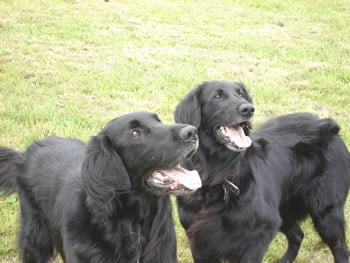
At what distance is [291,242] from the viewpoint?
436 cm

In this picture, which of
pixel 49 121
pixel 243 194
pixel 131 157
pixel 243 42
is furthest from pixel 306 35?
pixel 131 157

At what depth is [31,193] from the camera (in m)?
3.53

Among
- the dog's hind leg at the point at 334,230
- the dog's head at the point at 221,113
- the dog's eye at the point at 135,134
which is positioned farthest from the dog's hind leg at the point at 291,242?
the dog's eye at the point at 135,134

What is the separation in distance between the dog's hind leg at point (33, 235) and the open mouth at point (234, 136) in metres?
1.59

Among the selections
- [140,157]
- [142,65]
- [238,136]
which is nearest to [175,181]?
[140,157]

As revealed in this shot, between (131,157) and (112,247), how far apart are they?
0.60 metres

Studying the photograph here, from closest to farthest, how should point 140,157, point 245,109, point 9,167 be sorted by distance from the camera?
point 140,157
point 245,109
point 9,167

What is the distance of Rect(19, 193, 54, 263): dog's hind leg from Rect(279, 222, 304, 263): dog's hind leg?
88.2 inches

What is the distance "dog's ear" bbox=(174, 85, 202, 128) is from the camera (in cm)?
364

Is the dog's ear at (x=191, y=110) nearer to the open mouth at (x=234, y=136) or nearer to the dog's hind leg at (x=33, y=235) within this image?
the open mouth at (x=234, y=136)

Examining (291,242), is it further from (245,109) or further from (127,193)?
(127,193)

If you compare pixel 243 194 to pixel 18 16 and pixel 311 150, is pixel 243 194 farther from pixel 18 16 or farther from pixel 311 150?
pixel 18 16

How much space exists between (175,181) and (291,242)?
208cm

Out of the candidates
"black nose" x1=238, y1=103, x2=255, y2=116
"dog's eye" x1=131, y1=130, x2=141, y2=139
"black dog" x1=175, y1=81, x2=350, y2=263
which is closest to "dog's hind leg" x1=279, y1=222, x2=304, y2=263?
"black dog" x1=175, y1=81, x2=350, y2=263
